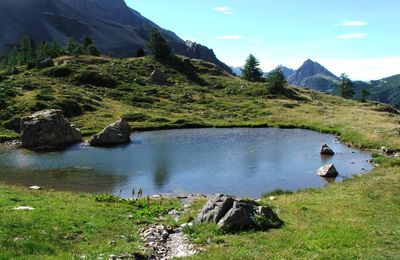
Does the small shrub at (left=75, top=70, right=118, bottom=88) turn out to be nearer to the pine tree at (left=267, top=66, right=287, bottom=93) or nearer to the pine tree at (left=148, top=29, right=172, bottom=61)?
the pine tree at (left=148, top=29, right=172, bottom=61)

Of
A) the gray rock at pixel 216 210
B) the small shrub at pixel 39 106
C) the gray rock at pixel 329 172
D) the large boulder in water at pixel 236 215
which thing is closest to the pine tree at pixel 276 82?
the small shrub at pixel 39 106

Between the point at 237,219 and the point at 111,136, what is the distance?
6262cm

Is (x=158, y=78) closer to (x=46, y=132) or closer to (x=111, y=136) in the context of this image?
(x=111, y=136)

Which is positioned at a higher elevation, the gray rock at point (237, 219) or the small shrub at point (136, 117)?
the gray rock at point (237, 219)

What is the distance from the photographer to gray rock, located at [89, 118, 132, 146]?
86.7m

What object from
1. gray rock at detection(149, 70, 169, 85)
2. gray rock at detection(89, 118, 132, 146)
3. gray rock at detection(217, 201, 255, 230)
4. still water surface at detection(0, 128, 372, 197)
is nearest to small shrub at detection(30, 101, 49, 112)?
still water surface at detection(0, 128, 372, 197)

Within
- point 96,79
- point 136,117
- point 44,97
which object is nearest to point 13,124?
point 44,97

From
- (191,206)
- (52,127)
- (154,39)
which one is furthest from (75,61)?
(191,206)

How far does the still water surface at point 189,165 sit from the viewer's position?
54.8m

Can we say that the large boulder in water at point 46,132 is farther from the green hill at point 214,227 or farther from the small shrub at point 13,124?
the small shrub at point 13,124

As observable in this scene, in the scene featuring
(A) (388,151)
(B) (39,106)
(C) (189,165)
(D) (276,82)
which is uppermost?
(D) (276,82)

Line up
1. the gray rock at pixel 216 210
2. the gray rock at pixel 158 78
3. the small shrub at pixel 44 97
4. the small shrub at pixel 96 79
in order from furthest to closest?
1. the gray rock at pixel 158 78
2. the small shrub at pixel 96 79
3. the small shrub at pixel 44 97
4. the gray rock at pixel 216 210

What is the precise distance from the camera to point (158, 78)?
166m

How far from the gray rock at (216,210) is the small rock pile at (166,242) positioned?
199cm
